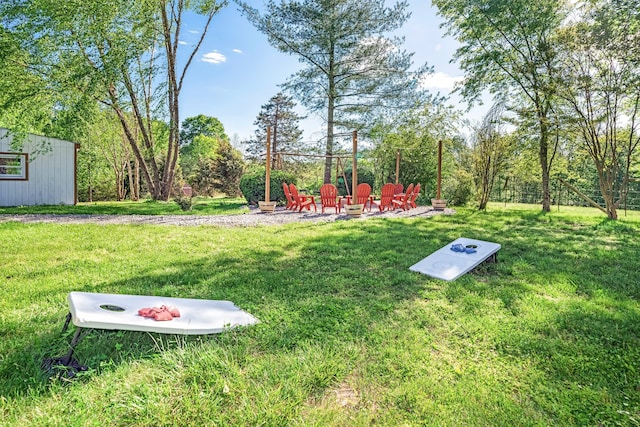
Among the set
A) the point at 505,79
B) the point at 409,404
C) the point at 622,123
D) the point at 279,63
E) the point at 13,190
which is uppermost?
the point at 279,63

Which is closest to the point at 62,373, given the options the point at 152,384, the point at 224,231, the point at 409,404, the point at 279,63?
the point at 152,384

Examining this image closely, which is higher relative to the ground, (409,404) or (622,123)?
(622,123)

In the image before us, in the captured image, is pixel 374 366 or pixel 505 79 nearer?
pixel 374 366

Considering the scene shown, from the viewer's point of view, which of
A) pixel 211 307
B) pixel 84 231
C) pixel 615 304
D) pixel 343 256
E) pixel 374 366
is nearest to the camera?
pixel 374 366

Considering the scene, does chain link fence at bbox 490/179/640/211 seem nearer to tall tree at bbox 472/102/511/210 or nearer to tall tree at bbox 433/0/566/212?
tall tree at bbox 472/102/511/210

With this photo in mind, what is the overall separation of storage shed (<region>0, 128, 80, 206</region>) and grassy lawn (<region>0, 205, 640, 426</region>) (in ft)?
29.1

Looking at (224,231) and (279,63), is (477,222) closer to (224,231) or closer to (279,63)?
(224,231)

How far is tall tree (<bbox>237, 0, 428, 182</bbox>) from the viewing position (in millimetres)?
13586

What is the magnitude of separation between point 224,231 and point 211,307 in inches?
159

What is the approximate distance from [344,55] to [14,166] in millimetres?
13037

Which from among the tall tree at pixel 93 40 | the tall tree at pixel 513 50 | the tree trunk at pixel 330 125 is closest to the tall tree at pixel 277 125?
the tree trunk at pixel 330 125

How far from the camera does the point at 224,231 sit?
6.48 meters

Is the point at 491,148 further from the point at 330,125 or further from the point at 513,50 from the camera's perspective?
the point at 330,125

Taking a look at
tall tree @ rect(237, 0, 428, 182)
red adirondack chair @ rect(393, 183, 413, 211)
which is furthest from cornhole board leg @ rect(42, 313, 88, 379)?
tall tree @ rect(237, 0, 428, 182)
